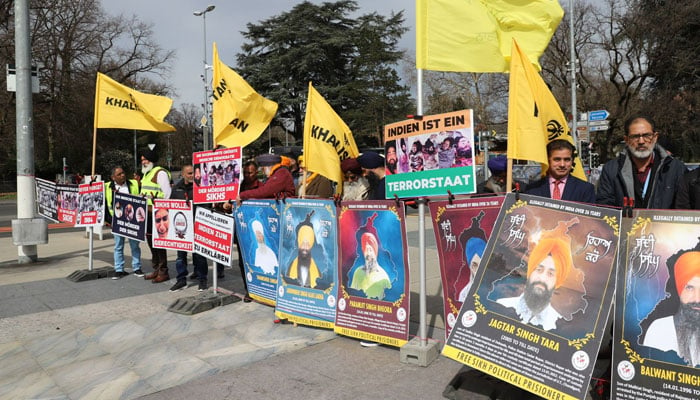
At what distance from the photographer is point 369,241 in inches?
181

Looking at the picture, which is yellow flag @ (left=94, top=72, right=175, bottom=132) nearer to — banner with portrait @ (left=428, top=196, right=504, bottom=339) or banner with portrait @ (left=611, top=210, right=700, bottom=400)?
banner with portrait @ (left=428, top=196, right=504, bottom=339)

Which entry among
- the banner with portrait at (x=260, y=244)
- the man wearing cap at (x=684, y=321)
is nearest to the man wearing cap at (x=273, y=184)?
the banner with portrait at (x=260, y=244)

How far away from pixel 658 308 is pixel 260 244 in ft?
13.3

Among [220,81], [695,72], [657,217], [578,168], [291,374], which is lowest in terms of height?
[291,374]

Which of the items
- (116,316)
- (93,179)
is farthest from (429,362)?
(93,179)

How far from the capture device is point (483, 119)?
35375 mm

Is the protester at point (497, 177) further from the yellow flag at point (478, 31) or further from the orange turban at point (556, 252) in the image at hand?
the orange turban at point (556, 252)

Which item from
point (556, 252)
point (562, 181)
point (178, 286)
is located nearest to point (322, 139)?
point (562, 181)

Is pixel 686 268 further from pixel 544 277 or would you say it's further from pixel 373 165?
pixel 373 165

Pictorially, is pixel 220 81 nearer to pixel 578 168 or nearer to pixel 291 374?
pixel 291 374

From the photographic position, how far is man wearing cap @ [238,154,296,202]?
5891mm

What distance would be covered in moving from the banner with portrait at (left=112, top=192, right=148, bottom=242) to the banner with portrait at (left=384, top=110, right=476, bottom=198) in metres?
4.35

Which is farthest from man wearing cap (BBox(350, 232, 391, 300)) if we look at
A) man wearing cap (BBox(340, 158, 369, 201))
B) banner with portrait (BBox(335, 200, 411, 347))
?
man wearing cap (BBox(340, 158, 369, 201))

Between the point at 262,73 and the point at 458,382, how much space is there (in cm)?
3822
